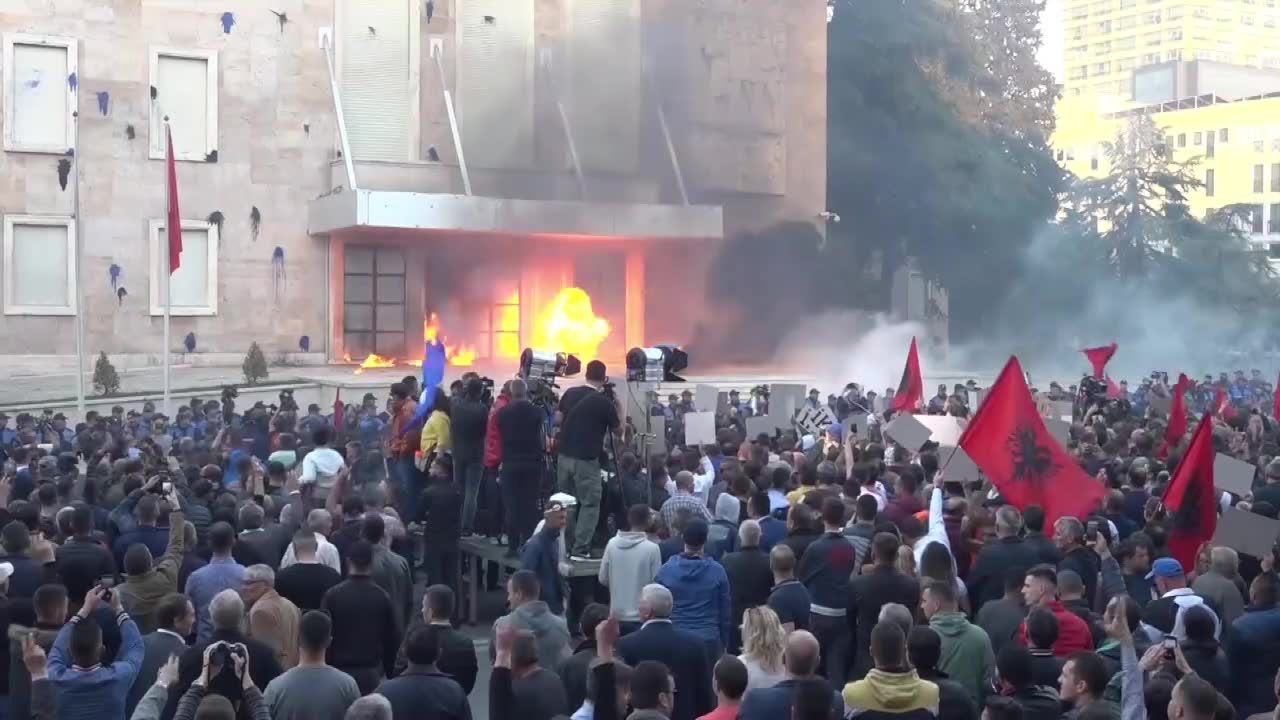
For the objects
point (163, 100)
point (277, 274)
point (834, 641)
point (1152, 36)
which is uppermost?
point (1152, 36)

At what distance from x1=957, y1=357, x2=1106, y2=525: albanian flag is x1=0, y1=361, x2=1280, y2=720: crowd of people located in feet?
0.99

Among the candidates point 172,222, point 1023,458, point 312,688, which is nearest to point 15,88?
point 172,222

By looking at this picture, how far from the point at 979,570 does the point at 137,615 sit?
476 cm

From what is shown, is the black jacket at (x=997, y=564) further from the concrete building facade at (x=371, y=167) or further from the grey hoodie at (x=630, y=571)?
the concrete building facade at (x=371, y=167)

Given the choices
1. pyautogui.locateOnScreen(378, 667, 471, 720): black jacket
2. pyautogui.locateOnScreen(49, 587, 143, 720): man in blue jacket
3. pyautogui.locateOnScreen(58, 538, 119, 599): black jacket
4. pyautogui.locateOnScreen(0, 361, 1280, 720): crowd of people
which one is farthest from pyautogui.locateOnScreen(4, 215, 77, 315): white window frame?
pyautogui.locateOnScreen(378, 667, 471, 720): black jacket

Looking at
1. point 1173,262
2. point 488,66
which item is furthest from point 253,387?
point 1173,262

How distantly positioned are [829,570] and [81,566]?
4201 millimetres

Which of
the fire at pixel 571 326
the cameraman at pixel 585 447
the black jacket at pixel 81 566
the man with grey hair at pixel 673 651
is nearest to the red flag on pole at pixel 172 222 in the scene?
the cameraman at pixel 585 447

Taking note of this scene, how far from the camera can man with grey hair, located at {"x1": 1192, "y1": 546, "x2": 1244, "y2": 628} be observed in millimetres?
8570

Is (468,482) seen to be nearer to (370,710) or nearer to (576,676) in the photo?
(576,676)

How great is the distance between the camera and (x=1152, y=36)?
126m

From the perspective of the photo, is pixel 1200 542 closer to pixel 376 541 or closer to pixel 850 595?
pixel 850 595

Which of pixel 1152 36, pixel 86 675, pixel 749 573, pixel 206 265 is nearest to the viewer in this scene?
pixel 86 675

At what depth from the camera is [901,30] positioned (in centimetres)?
4534
